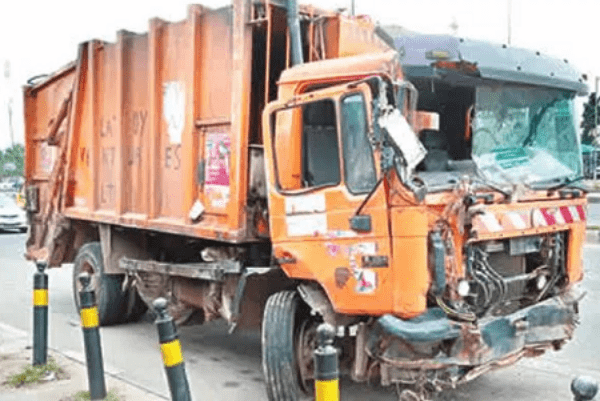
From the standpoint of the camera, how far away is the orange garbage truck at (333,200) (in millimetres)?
5094

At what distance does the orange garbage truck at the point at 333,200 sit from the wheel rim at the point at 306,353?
0.01 m

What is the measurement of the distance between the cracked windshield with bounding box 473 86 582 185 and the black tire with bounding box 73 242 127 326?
473cm

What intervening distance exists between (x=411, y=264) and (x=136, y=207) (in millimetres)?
3854

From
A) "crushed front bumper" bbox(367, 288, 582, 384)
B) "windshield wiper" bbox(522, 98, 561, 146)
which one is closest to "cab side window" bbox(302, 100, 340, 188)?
"crushed front bumper" bbox(367, 288, 582, 384)

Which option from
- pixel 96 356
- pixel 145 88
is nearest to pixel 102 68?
pixel 145 88

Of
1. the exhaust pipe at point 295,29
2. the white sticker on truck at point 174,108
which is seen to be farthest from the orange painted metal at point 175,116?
the exhaust pipe at point 295,29

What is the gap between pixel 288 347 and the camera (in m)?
5.70

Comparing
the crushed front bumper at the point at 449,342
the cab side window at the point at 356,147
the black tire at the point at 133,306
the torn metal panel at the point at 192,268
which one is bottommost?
the black tire at the point at 133,306

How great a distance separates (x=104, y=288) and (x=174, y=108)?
262 cm

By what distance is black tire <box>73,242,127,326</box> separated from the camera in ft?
28.9

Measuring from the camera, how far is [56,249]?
9.87 m

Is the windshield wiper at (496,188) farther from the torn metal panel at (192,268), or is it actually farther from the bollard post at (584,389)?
the bollard post at (584,389)

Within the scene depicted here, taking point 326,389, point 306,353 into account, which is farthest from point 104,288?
point 326,389

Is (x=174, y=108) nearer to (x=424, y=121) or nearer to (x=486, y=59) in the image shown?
(x=424, y=121)
